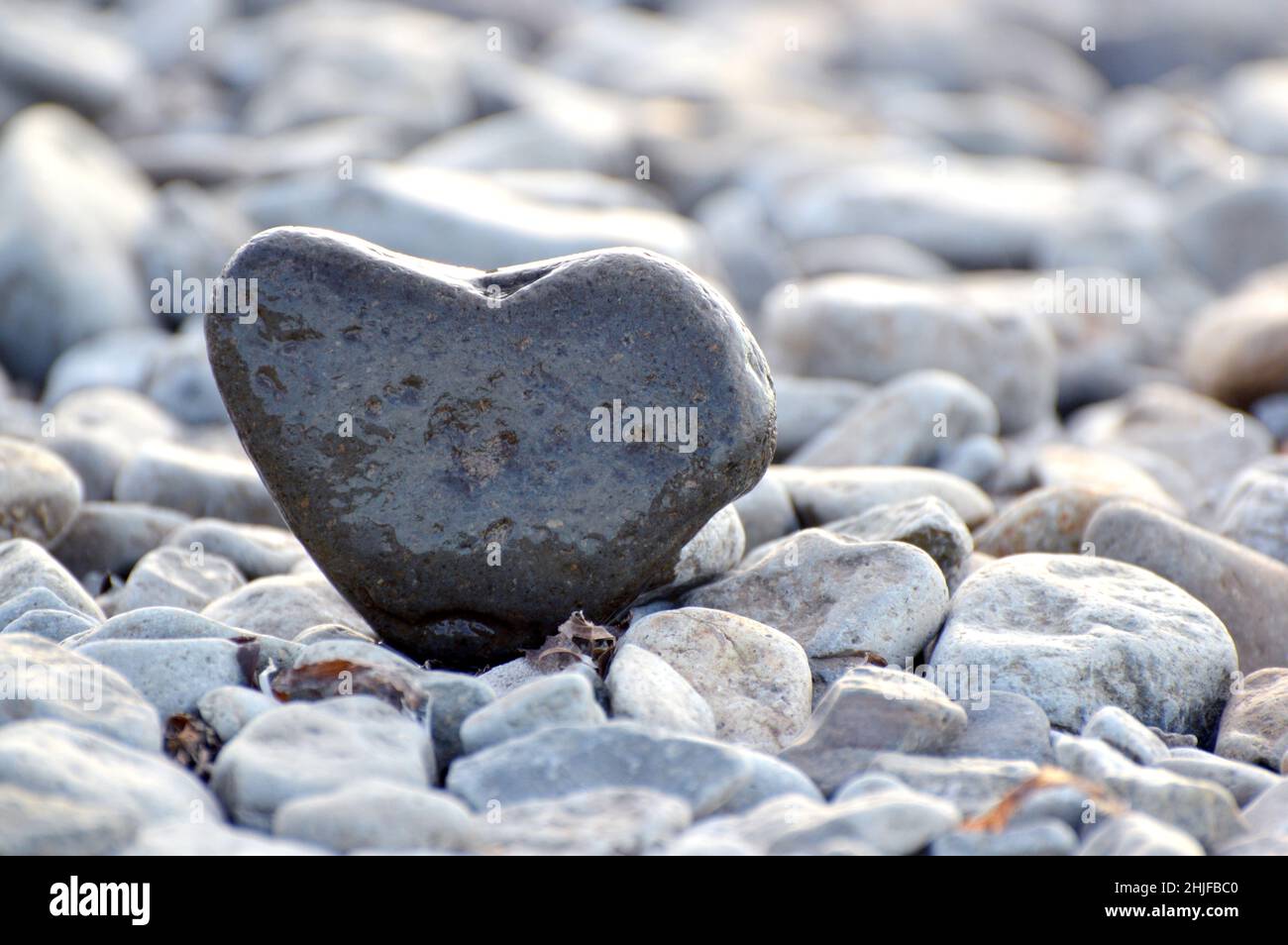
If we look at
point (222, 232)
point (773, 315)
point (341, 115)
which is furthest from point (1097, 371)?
point (341, 115)

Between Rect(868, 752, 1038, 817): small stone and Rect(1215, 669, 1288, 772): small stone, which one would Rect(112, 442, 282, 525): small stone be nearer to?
Rect(868, 752, 1038, 817): small stone

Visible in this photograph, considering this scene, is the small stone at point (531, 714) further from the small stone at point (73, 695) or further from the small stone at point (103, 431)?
the small stone at point (103, 431)

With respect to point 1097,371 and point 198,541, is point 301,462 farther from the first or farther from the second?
point 1097,371

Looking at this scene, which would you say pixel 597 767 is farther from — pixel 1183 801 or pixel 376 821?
pixel 1183 801

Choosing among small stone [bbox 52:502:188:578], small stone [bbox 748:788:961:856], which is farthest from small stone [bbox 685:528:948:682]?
small stone [bbox 52:502:188:578]

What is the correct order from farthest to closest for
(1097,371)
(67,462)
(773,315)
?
(1097,371) < (773,315) < (67,462)
